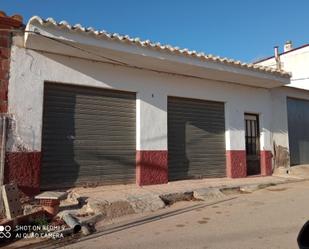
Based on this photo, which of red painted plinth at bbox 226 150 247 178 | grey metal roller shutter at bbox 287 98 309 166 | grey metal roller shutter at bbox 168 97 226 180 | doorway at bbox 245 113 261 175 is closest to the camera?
grey metal roller shutter at bbox 168 97 226 180

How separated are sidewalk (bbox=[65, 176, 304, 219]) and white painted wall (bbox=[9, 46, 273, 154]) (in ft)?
4.30

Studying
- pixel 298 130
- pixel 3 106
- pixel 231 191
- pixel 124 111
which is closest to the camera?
pixel 3 106

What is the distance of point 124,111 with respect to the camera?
→ 9781 millimetres

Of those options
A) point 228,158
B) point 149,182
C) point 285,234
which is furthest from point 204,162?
point 285,234

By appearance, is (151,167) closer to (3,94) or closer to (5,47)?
(3,94)

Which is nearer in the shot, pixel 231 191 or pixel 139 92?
pixel 139 92

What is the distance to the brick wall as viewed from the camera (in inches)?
309

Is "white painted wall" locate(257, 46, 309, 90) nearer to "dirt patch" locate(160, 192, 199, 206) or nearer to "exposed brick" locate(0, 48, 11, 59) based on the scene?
"dirt patch" locate(160, 192, 199, 206)

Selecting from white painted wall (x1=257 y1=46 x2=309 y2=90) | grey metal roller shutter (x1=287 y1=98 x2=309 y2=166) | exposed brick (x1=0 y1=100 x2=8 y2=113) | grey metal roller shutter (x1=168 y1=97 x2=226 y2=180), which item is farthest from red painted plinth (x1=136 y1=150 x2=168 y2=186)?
white painted wall (x1=257 y1=46 x2=309 y2=90)

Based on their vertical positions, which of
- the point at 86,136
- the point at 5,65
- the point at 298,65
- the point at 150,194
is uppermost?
the point at 298,65

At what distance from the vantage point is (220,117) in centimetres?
1194

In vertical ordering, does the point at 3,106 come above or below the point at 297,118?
below

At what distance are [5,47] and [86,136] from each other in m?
2.88

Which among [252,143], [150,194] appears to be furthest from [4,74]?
[252,143]
